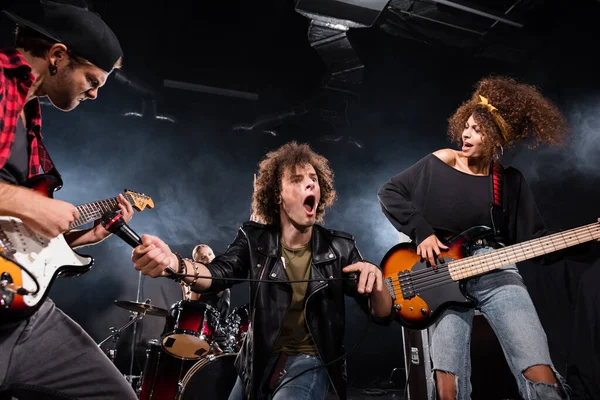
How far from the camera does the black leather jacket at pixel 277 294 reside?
2518mm

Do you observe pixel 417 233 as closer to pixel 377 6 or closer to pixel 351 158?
pixel 377 6

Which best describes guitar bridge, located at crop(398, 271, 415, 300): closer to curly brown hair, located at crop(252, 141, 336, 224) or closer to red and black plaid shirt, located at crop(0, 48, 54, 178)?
curly brown hair, located at crop(252, 141, 336, 224)

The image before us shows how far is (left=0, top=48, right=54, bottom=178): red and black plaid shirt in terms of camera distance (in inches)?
75.2

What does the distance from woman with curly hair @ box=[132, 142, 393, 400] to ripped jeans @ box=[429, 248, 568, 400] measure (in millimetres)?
481

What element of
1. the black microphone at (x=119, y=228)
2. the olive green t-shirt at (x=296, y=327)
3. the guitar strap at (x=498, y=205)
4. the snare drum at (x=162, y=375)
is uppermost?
the guitar strap at (x=498, y=205)

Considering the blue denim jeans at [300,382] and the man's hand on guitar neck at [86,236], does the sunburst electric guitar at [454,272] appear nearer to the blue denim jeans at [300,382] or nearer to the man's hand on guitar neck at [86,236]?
the blue denim jeans at [300,382]

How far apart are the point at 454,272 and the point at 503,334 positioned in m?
0.52

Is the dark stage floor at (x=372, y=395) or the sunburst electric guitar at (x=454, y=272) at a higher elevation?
the sunburst electric guitar at (x=454, y=272)

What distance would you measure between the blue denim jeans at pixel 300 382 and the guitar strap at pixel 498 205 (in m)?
1.76

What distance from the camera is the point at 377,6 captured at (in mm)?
6949

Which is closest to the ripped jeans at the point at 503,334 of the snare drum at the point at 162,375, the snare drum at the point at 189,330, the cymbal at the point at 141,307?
the snare drum at the point at 189,330

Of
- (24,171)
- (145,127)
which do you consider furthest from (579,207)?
(145,127)

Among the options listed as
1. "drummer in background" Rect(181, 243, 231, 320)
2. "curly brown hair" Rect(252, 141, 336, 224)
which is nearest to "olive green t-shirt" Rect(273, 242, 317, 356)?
"curly brown hair" Rect(252, 141, 336, 224)

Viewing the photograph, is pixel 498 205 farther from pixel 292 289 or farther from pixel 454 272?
pixel 292 289
